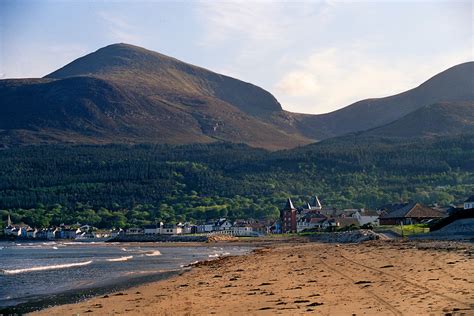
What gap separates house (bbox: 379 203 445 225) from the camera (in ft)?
248

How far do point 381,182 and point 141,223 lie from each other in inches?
2571

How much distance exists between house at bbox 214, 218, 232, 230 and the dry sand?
110971 mm

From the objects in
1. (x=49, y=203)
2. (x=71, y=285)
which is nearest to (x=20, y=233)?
(x=49, y=203)

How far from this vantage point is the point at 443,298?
1769 cm

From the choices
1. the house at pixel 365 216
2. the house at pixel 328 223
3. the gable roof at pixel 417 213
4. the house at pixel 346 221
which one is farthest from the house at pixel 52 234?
the gable roof at pixel 417 213

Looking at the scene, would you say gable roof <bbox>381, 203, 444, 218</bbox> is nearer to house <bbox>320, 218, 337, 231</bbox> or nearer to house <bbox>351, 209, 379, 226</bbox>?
house <bbox>320, 218, 337, 231</bbox>

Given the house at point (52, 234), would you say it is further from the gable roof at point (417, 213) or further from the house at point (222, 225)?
the gable roof at point (417, 213)

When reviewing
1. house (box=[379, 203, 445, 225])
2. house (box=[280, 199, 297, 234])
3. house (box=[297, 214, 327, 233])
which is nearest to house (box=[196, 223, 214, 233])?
house (box=[280, 199, 297, 234])

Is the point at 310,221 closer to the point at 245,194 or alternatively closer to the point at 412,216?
the point at 412,216

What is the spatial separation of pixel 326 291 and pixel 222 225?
123667mm

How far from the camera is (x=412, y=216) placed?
76.1 meters

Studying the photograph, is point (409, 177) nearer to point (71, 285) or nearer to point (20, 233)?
point (20, 233)

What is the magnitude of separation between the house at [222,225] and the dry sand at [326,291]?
364ft

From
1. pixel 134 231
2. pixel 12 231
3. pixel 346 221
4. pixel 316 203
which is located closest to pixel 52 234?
pixel 12 231
